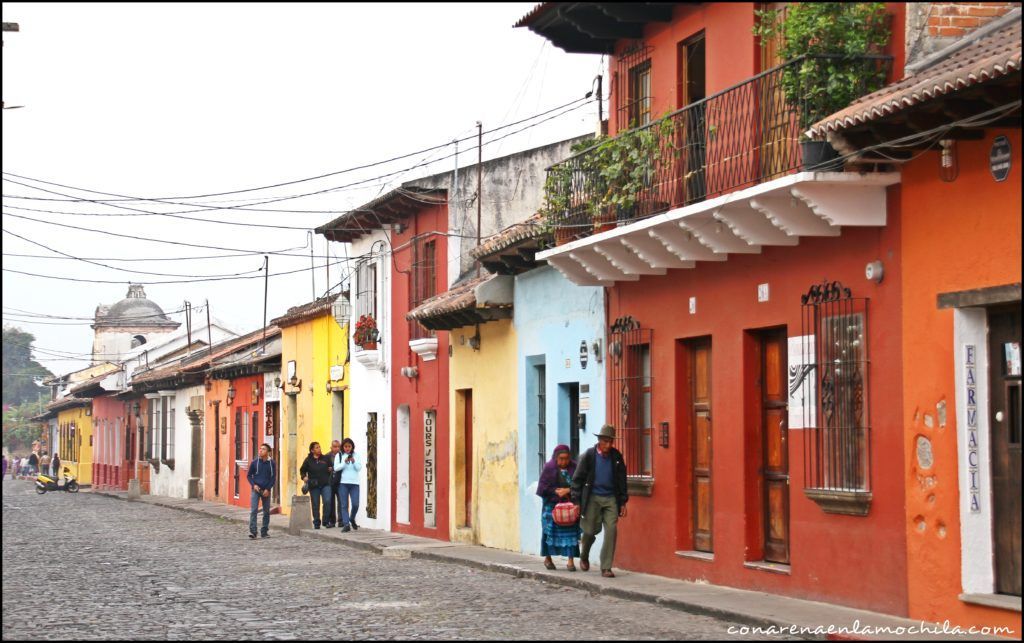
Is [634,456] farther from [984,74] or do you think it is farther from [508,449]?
[984,74]

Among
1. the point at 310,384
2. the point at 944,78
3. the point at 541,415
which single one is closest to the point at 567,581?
the point at 541,415

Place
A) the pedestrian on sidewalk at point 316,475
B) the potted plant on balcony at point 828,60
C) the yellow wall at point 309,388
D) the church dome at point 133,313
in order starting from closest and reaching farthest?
the potted plant on balcony at point 828,60 → the pedestrian on sidewalk at point 316,475 → the yellow wall at point 309,388 → the church dome at point 133,313

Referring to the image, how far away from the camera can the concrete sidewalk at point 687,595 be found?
37.2 feet

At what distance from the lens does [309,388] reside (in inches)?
1331

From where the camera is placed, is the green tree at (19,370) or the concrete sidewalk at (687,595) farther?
the green tree at (19,370)

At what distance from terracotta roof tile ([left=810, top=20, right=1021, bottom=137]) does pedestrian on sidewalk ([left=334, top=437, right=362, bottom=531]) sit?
16.4 meters

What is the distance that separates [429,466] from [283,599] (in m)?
11.2

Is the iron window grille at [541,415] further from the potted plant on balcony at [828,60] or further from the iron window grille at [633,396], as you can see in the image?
the potted plant on balcony at [828,60]

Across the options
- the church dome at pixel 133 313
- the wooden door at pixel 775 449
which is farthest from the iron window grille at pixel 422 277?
the church dome at pixel 133 313

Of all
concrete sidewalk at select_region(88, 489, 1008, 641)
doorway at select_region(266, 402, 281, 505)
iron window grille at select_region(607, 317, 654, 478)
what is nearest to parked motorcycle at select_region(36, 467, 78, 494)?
doorway at select_region(266, 402, 281, 505)

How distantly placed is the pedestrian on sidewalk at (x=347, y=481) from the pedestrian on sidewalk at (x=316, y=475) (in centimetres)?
47

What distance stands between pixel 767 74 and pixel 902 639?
17.6 ft

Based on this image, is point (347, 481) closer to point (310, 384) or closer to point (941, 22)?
point (310, 384)

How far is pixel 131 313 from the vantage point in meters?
81.8
